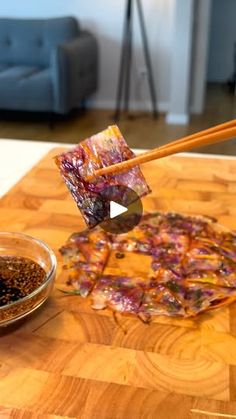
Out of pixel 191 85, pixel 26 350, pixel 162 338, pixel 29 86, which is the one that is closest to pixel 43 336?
pixel 26 350

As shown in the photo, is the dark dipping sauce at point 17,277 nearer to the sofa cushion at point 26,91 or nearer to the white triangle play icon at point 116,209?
the white triangle play icon at point 116,209

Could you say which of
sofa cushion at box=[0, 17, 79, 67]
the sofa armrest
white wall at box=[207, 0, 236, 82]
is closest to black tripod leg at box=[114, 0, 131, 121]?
the sofa armrest

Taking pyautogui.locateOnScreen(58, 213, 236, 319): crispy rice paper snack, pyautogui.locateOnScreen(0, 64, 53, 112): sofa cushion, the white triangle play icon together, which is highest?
the white triangle play icon

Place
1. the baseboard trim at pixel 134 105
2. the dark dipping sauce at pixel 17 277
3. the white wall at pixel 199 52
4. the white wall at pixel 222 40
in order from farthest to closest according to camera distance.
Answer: the white wall at pixel 222 40, the baseboard trim at pixel 134 105, the white wall at pixel 199 52, the dark dipping sauce at pixel 17 277

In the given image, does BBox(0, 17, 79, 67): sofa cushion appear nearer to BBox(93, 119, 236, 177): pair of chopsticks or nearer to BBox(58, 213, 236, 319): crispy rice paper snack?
BBox(58, 213, 236, 319): crispy rice paper snack

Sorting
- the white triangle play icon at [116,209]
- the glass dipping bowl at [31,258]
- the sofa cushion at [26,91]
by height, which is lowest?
the sofa cushion at [26,91]

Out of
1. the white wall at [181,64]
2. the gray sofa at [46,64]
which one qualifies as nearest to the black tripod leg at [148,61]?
the white wall at [181,64]
